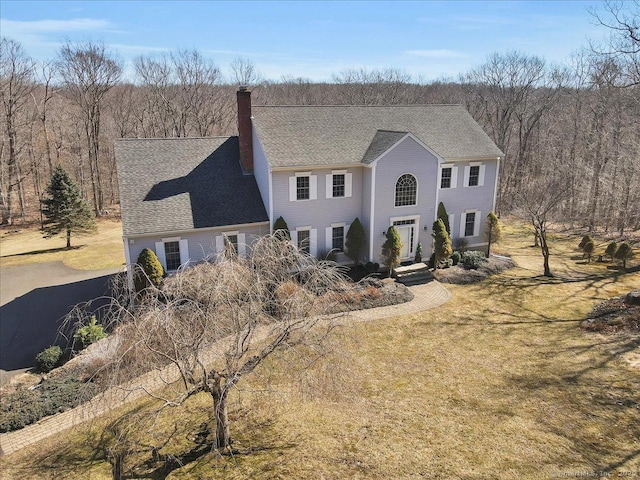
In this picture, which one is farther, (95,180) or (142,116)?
(142,116)

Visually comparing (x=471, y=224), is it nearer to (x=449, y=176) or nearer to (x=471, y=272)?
(x=449, y=176)

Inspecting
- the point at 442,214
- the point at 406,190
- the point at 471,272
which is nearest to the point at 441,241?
the point at 442,214

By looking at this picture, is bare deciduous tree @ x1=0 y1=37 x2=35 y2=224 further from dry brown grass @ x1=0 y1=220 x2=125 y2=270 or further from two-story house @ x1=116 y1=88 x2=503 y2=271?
two-story house @ x1=116 y1=88 x2=503 y2=271

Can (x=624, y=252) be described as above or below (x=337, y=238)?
below

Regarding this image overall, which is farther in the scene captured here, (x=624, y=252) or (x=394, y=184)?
(x=624, y=252)

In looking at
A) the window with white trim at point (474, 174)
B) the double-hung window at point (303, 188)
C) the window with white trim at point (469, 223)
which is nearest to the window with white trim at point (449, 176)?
the window with white trim at point (474, 174)

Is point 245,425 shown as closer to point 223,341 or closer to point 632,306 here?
point 223,341

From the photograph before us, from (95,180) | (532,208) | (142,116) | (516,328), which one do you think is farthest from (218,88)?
(516,328)
